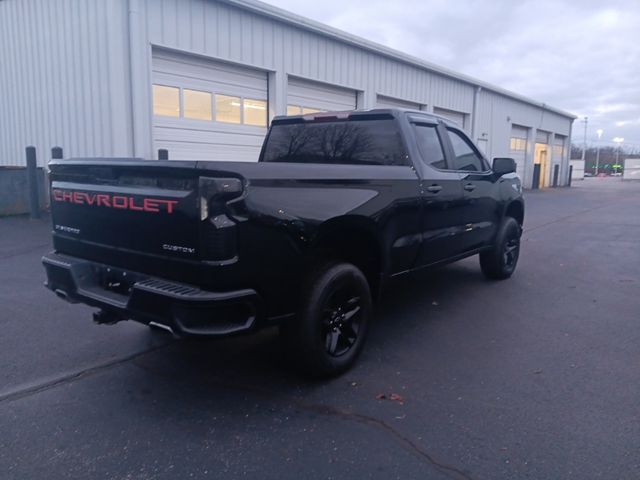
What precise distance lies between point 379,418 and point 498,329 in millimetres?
2157

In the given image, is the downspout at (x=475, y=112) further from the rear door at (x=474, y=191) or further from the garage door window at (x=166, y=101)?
the rear door at (x=474, y=191)

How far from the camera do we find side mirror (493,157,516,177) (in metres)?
5.91

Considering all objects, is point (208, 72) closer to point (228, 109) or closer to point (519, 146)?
point (228, 109)

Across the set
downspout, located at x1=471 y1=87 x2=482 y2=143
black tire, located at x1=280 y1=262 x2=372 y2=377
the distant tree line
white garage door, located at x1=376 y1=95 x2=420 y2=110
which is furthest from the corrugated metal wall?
the distant tree line

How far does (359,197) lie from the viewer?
12.6 ft

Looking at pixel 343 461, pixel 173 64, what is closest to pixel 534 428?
pixel 343 461

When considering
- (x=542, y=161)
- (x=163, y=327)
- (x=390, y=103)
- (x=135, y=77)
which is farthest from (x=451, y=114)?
(x=163, y=327)

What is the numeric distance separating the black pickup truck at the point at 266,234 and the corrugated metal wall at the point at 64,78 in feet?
21.1

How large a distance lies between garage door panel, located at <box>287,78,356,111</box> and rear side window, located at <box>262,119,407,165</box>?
27.7 feet

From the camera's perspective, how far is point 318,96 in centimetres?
1427

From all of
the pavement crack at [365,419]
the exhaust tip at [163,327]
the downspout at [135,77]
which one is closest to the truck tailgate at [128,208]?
the exhaust tip at [163,327]

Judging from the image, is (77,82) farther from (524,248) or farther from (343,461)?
(343,461)

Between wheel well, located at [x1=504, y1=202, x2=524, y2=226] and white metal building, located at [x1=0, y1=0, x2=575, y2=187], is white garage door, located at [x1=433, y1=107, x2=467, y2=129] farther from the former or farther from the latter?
wheel well, located at [x1=504, y1=202, x2=524, y2=226]

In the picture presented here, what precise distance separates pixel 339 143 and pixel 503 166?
2.21 meters
